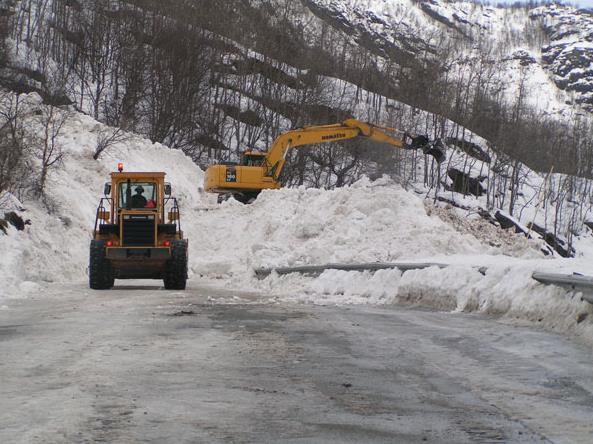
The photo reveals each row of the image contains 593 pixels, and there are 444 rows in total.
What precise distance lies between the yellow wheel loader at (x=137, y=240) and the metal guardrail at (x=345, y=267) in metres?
2.44

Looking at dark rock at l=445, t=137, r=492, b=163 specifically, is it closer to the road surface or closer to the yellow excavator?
the yellow excavator

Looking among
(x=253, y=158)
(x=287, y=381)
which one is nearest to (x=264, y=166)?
(x=253, y=158)

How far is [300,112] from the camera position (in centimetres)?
7819

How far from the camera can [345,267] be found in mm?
18922

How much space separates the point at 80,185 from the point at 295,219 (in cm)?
1151

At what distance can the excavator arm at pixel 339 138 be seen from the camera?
104 feet

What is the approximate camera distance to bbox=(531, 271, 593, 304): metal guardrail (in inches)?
419

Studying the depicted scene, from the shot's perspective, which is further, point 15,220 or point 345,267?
point 15,220

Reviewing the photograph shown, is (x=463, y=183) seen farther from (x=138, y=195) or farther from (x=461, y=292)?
(x=461, y=292)

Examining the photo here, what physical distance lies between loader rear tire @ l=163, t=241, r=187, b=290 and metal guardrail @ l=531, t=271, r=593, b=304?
397 inches

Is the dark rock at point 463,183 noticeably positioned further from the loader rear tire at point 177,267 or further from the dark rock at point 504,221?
the loader rear tire at point 177,267

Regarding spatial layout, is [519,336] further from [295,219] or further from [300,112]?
[300,112]

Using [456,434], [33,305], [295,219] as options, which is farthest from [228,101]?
[456,434]

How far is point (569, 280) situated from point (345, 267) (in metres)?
8.12
